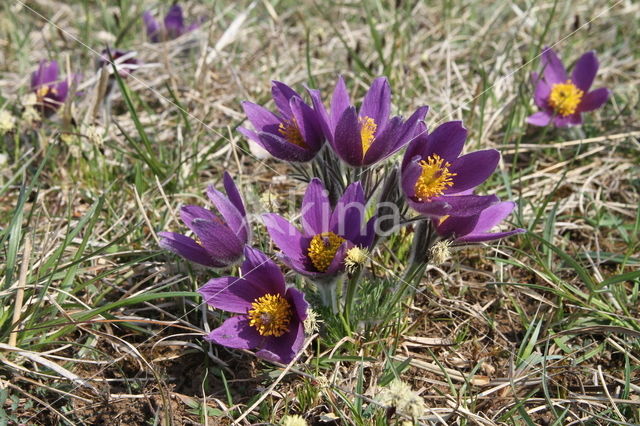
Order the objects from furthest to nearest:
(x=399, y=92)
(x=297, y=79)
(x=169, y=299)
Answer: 1. (x=297, y=79)
2. (x=399, y=92)
3. (x=169, y=299)

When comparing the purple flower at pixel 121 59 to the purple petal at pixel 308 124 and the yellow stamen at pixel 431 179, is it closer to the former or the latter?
the purple petal at pixel 308 124

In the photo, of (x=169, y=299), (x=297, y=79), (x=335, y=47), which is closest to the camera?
(x=169, y=299)

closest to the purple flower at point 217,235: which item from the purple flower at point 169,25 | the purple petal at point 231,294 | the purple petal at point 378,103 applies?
the purple petal at point 231,294

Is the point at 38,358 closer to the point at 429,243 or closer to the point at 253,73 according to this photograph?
the point at 429,243

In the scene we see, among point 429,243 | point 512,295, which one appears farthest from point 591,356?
point 429,243

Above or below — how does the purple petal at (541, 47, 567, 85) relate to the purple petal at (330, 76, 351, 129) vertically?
below

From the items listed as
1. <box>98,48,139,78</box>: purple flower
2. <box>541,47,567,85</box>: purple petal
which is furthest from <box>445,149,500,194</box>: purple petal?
<box>98,48,139,78</box>: purple flower

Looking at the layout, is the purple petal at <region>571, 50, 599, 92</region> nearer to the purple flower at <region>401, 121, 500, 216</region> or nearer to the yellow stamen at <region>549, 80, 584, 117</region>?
the yellow stamen at <region>549, 80, 584, 117</region>
